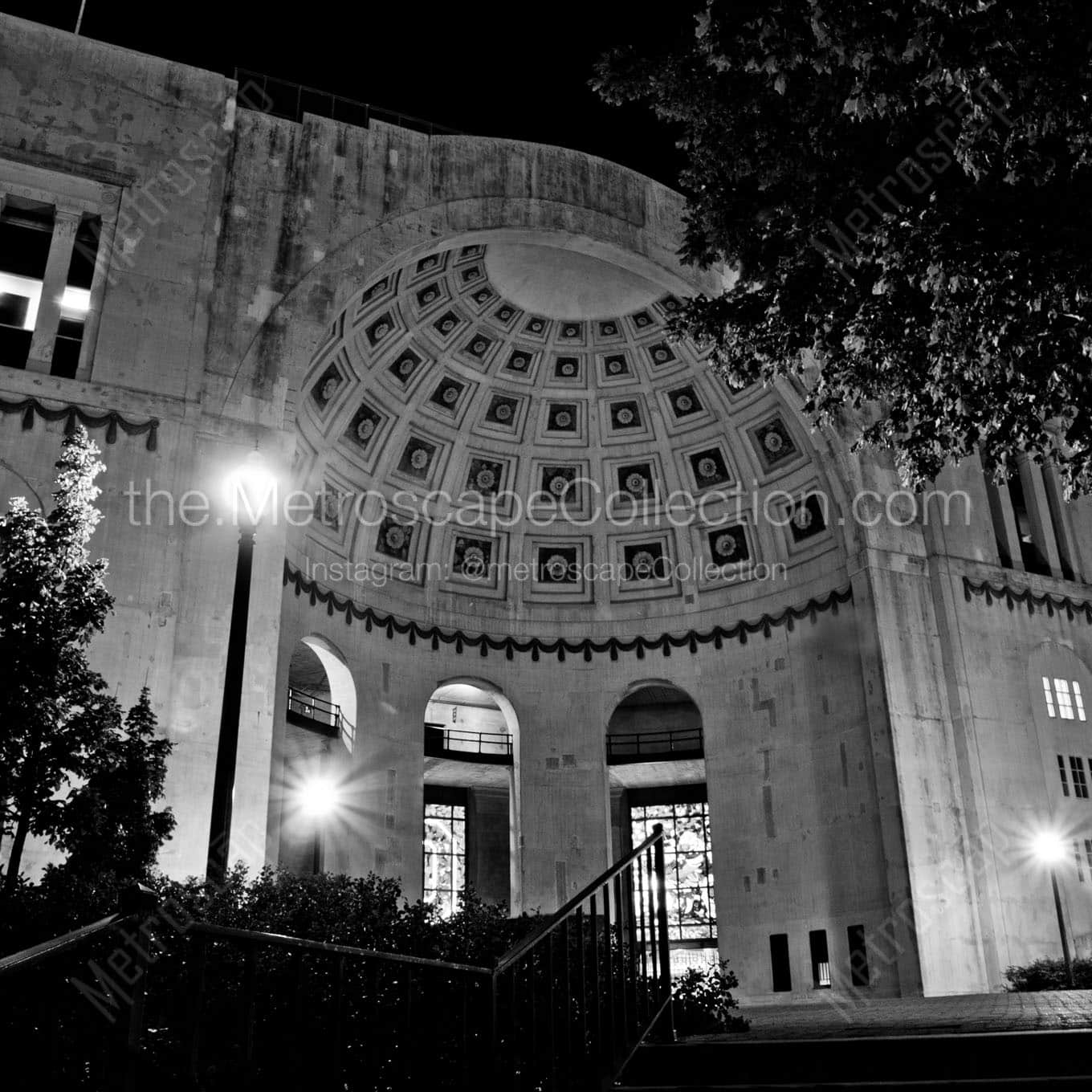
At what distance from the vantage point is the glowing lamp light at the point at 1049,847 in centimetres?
2328

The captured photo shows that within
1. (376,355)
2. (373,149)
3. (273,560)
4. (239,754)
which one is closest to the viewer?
(239,754)

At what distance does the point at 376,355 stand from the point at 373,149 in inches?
190

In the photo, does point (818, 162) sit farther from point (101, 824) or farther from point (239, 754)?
point (239, 754)

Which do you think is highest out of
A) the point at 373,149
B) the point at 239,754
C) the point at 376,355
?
the point at 373,149

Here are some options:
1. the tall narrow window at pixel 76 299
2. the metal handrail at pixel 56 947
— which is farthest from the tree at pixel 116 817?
the tall narrow window at pixel 76 299

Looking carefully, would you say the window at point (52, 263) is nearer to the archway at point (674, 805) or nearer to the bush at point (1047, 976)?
the archway at point (674, 805)

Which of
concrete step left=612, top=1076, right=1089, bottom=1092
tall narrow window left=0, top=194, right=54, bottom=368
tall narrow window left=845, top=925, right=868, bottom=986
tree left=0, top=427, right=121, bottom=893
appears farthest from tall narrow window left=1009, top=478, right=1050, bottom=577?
concrete step left=612, top=1076, right=1089, bottom=1092

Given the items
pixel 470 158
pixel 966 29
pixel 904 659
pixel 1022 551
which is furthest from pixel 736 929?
pixel 966 29

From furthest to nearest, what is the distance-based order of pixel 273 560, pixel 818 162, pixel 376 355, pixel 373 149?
pixel 376 355 → pixel 373 149 → pixel 273 560 → pixel 818 162

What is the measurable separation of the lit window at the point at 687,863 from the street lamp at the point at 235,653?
A: 2310 cm

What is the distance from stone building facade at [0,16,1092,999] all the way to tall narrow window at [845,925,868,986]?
0.37 m

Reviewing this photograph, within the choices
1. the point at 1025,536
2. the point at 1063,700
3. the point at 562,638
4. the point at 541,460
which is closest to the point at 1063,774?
the point at 1063,700

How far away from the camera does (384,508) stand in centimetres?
2744

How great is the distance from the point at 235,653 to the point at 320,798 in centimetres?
1493
